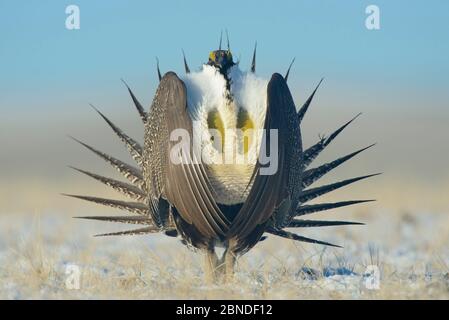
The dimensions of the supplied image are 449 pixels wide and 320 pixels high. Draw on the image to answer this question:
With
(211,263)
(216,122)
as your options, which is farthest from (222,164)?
(211,263)

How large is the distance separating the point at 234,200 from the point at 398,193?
27.1 ft

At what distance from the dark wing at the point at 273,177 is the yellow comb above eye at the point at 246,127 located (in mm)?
176

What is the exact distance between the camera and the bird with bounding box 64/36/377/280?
15.7 feet

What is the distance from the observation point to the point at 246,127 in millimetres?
4957

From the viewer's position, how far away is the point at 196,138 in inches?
189

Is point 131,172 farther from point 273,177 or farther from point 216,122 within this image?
point 273,177

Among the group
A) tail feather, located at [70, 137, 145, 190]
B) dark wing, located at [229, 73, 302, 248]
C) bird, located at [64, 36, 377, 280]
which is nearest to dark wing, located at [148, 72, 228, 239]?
bird, located at [64, 36, 377, 280]

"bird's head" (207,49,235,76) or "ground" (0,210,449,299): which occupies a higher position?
"bird's head" (207,49,235,76)

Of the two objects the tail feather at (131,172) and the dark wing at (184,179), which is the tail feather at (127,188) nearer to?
the tail feather at (131,172)

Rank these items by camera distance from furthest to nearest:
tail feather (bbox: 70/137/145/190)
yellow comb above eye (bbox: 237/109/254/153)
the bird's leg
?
tail feather (bbox: 70/137/145/190)
the bird's leg
yellow comb above eye (bbox: 237/109/254/153)

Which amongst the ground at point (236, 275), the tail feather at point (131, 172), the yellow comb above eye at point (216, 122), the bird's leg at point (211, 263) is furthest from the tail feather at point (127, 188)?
the yellow comb above eye at point (216, 122)

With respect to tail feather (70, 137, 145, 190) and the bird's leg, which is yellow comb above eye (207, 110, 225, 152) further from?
tail feather (70, 137, 145, 190)

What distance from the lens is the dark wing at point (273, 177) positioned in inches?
187
